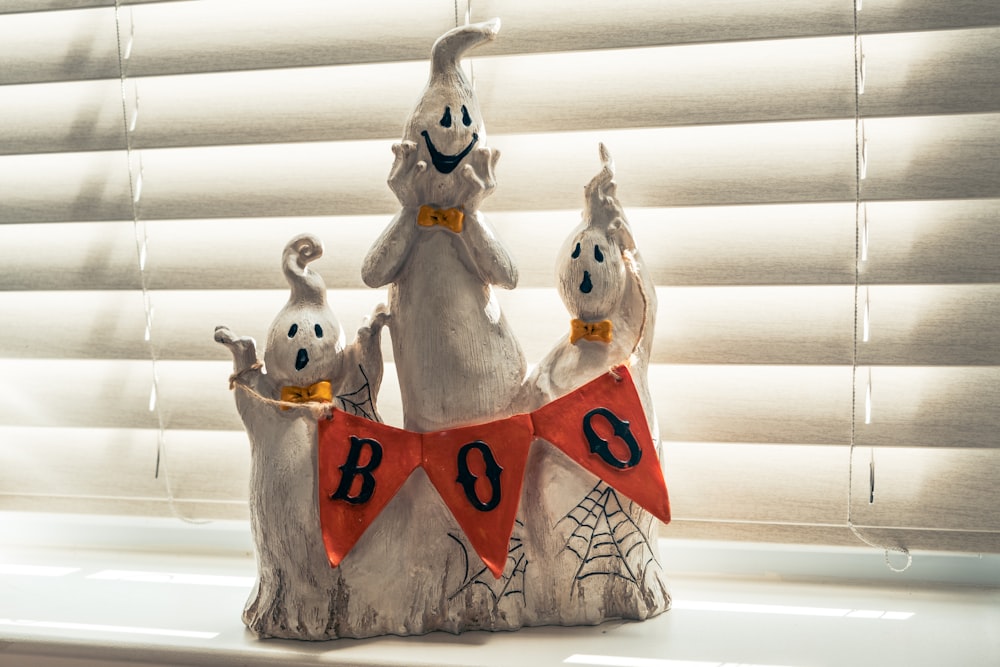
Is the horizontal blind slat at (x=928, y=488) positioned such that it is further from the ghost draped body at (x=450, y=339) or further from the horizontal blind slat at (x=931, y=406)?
the ghost draped body at (x=450, y=339)

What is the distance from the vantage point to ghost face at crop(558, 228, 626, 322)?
1.01 m

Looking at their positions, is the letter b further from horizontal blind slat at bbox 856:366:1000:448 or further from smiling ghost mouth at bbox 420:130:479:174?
horizontal blind slat at bbox 856:366:1000:448

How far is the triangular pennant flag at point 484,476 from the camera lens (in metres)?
0.99

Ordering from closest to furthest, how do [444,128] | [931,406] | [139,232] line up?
[444,128] < [931,406] < [139,232]

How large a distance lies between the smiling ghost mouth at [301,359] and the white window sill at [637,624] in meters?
0.28

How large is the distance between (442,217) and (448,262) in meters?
0.05

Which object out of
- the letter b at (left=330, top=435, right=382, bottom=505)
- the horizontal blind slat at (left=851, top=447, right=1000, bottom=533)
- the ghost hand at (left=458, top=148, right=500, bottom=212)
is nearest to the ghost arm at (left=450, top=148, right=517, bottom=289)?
the ghost hand at (left=458, top=148, right=500, bottom=212)

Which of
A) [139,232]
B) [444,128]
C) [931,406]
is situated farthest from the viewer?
[139,232]

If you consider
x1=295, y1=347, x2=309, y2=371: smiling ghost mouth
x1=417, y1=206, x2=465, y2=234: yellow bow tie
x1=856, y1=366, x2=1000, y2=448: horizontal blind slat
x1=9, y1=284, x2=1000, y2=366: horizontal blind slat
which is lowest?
x1=856, y1=366, x2=1000, y2=448: horizontal blind slat

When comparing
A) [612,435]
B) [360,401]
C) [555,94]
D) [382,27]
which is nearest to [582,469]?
[612,435]

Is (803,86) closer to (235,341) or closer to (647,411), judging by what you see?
(647,411)

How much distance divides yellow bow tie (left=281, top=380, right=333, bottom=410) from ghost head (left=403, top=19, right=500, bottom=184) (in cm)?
26

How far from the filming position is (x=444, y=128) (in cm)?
99

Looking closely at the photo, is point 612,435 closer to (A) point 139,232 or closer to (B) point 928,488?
(B) point 928,488
